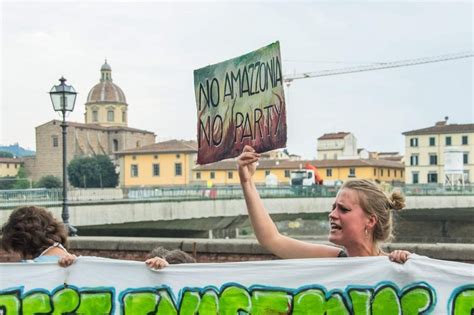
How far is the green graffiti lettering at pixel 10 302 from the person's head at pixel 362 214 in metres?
1.97

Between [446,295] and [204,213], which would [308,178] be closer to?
[204,213]

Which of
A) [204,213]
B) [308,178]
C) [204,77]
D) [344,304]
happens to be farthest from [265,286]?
[308,178]

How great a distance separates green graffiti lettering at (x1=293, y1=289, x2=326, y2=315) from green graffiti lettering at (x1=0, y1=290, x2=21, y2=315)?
1.66 m

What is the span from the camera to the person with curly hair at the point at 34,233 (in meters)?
4.26

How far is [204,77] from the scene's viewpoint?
16.3ft

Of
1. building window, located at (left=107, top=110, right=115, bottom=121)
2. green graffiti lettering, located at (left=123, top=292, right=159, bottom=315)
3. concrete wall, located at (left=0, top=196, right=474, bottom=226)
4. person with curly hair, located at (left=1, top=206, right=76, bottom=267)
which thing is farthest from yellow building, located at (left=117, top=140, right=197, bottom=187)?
green graffiti lettering, located at (left=123, top=292, right=159, bottom=315)

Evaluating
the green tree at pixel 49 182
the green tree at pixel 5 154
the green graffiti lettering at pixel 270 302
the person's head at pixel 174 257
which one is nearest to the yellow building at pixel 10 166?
the green tree at pixel 5 154

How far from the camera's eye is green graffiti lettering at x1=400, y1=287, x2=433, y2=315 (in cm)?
370

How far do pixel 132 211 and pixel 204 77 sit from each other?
110 feet

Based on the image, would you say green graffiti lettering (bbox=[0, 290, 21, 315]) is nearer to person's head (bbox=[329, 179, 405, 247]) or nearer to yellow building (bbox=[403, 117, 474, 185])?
person's head (bbox=[329, 179, 405, 247])

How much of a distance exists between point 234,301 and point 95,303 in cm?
85

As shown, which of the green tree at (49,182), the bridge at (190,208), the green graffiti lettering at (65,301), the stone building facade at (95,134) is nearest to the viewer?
the green graffiti lettering at (65,301)

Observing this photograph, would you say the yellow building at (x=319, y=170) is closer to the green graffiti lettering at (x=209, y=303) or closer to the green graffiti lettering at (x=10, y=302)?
the green graffiti lettering at (x=10, y=302)

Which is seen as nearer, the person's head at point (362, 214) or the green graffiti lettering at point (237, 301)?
the person's head at point (362, 214)
